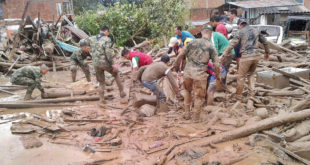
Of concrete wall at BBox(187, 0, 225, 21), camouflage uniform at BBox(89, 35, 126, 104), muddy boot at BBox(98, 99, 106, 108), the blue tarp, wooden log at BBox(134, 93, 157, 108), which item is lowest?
muddy boot at BBox(98, 99, 106, 108)

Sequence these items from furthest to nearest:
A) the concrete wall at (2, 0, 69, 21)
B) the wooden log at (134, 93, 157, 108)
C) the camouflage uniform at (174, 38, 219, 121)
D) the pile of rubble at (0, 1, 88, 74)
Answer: the concrete wall at (2, 0, 69, 21)
the pile of rubble at (0, 1, 88, 74)
the wooden log at (134, 93, 157, 108)
the camouflage uniform at (174, 38, 219, 121)

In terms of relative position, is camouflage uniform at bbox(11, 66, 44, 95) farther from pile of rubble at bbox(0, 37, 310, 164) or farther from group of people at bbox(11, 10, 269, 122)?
pile of rubble at bbox(0, 37, 310, 164)

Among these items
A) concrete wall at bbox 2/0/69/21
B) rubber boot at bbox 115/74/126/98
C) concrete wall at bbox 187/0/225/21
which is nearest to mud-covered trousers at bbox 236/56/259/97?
rubber boot at bbox 115/74/126/98

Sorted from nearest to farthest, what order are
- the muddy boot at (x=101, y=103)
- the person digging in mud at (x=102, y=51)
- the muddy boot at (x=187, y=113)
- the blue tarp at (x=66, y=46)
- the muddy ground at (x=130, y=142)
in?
the muddy ground at (x=130, y=142)
the muddy boot at (x=187, y=113)
the person digging in mud at (x=102, y=51)
the muddy boot at (x=101, y=103)
the blue tarp at (x=66, y=46)

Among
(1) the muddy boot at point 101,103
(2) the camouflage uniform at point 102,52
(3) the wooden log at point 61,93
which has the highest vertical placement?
(2) the camouflage uniform at point 102,52

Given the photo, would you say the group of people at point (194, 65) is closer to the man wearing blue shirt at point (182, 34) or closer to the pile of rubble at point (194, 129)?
the man wearing blue shirt at point (182, 34)

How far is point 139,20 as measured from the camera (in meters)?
16.0

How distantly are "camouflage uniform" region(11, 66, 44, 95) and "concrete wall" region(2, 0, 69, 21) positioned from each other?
1941 centimetres

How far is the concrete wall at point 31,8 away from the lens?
2360 cm

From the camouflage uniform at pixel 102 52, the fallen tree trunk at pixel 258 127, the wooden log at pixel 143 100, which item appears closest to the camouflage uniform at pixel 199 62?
the fallen tree trunk at pixel 258 127

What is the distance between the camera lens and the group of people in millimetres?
5180

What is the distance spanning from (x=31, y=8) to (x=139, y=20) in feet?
48.2

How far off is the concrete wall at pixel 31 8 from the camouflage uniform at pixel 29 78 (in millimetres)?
19411

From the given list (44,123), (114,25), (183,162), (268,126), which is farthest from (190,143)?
(114,25)
